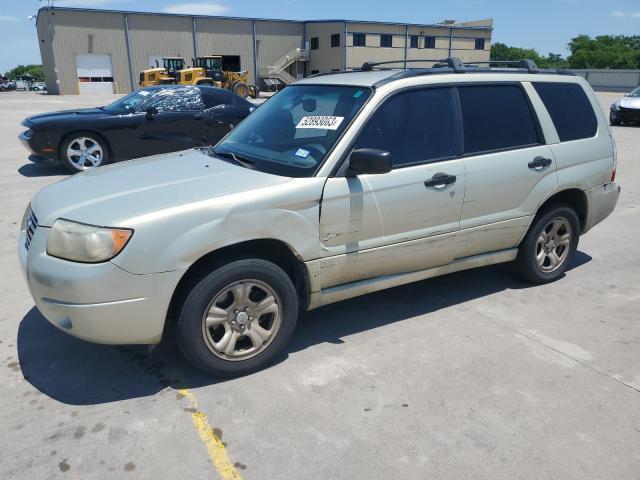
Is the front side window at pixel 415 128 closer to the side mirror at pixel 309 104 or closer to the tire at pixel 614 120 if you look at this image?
Answer: the side mirror at pixel 309 104

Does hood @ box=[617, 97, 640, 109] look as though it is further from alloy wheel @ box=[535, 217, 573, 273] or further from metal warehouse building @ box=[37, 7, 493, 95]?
metal warehouse building @ box=[37, 7, 493, 95]

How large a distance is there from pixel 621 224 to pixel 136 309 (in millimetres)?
6332

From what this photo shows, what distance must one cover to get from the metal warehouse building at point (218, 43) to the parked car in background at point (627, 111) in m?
27.6

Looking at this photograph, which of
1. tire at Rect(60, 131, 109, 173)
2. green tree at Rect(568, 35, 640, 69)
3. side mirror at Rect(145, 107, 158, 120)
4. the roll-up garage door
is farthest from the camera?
green tree at Rect(568, 35, 640, 69)

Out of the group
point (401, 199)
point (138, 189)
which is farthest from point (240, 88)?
point (138, 189)

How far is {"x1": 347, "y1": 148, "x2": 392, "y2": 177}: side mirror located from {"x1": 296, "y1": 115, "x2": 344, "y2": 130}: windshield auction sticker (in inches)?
14.5

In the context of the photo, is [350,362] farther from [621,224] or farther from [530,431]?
[621,224]

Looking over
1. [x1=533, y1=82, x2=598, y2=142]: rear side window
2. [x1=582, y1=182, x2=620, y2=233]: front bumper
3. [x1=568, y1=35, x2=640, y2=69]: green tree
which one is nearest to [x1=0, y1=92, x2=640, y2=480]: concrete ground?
[x1=582, y1=182, x2=620, y2=233]: front bumper

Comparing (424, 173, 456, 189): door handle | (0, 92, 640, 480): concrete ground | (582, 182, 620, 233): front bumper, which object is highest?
(424, 173, 456, 189): door handle

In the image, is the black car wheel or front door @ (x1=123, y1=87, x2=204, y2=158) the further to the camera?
the black car wheel

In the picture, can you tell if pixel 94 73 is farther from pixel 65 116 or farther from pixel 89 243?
pixel 89 243

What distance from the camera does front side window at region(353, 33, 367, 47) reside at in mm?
57406

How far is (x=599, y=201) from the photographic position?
4828mm

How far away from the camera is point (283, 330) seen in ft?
11.0
